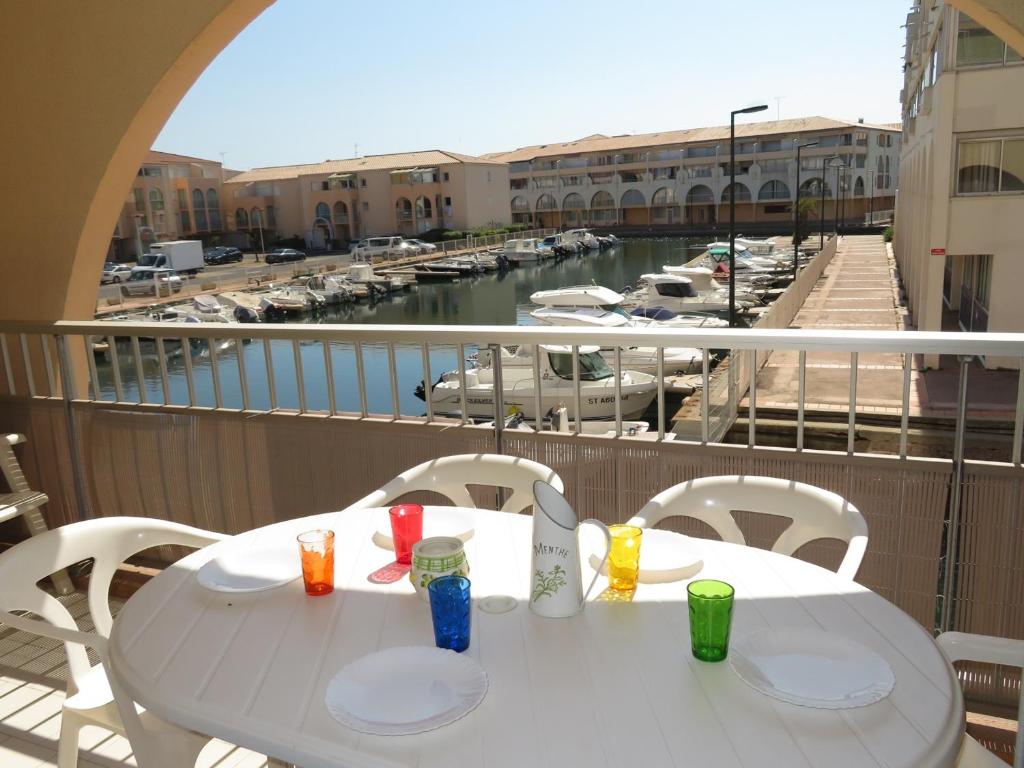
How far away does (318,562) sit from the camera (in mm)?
1388

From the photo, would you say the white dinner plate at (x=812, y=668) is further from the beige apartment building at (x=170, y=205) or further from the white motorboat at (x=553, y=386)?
the beige apartment building at (x=170, y=205)

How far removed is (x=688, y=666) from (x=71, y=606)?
2.70 metres

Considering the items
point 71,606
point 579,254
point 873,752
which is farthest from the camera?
point 579,254

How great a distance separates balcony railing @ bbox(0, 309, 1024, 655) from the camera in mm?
2014

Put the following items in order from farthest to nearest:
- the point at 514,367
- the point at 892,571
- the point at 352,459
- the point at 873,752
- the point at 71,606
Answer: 1. the point at 514,367
2. the point at 71,606
3. the point at 352,459
4. the point at 892,571
5. the point at 873,752

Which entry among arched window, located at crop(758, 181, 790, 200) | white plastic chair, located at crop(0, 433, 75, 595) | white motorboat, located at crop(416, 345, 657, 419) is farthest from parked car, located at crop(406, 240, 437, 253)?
white plastic chair, located at crop(0, 433, 75, 595)

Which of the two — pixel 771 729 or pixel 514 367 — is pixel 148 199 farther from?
pixel 771 729

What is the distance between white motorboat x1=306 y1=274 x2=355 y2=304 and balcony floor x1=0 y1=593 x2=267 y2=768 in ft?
92.3

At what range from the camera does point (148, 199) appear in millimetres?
44906

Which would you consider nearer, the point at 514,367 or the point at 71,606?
the point at 71,606

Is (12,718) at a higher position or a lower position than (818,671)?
lower

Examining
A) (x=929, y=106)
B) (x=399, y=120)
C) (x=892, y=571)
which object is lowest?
(x=892, y=571)

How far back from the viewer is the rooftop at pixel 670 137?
157 ft

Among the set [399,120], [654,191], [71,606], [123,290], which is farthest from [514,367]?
[399,120]
